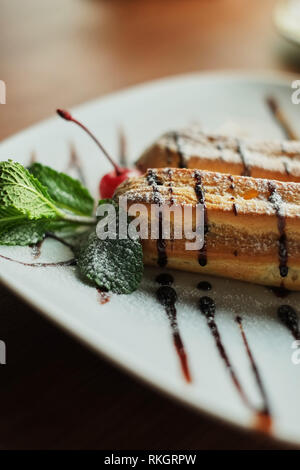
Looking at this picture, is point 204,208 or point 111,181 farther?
point 111,181

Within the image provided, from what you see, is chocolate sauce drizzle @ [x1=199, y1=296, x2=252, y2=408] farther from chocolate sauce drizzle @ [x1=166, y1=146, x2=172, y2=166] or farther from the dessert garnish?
chocolate sauce drizzle @ [x1=166, y1=146, x2=172, y2=166]

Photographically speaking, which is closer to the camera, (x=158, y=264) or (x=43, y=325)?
(x=43, y=325)

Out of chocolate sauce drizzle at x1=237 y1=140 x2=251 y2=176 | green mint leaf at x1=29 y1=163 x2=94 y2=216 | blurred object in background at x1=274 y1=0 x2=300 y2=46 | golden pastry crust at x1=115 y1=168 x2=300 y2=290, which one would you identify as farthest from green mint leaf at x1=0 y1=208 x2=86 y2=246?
blurred object in background at x1=274 y1=0 x2=300 y2=46

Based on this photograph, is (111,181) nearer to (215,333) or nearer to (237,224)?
(237,224)

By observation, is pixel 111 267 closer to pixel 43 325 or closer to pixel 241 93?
pixel 43 325

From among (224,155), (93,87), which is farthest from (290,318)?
(93,87)
